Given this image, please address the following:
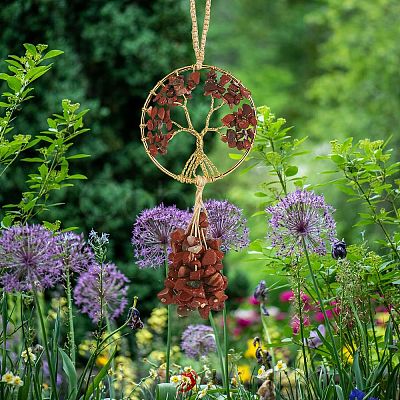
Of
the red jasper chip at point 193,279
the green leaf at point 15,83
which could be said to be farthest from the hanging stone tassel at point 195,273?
the green leaf at point 15,83

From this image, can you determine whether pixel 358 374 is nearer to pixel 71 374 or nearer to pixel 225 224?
pixel 225 224

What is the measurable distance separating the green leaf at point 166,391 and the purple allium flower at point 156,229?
348 mm

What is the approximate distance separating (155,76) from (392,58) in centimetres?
422

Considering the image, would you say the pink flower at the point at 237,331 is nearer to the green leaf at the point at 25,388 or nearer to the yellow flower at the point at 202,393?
the yellow flower at the point at 202,393

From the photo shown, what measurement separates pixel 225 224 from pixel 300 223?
22cm

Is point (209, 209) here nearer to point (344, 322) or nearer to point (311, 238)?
point (311, 238)

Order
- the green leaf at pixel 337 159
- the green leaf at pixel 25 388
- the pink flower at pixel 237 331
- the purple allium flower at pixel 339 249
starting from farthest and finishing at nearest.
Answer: the pink flower at pixel 237 331, the green leaf at pixel 337 159, the purple allium flower at pixel 339 249, the green leaf at pixel 25 388

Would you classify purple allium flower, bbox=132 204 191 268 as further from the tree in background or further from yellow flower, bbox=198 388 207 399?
the tree in background

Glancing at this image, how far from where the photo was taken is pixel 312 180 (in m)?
8.09

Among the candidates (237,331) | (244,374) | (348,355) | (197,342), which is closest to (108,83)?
(237,331)

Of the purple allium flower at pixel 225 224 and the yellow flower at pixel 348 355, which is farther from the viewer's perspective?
the yellow flower at pixel 348 355

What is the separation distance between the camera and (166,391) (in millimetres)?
1773

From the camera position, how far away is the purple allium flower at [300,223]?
1.83 m

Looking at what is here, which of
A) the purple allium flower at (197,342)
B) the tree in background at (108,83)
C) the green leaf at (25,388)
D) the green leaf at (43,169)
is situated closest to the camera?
the green leaf at (25,388)
